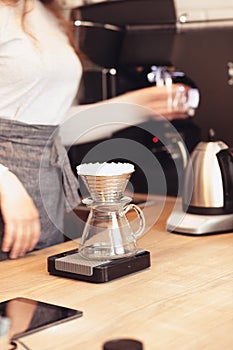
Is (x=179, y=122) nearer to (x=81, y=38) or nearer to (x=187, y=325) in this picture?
(x=81, y=38)

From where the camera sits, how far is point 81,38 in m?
2.52

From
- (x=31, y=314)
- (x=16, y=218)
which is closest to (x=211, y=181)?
(x=16, y=218)

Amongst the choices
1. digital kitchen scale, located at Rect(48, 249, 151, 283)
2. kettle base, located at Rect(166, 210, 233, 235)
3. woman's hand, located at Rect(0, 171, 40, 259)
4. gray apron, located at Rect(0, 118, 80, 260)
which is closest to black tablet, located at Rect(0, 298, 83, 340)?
digital kitchen scale, located at Rect(48, 249, 151, 283)

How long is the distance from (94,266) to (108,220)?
0.32 feet

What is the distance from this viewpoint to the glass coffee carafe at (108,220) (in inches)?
58.0

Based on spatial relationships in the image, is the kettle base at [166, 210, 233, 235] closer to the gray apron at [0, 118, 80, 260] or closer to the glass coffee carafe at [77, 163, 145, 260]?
the gray apron at [0, 118, 80, 260]

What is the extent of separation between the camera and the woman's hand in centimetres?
168

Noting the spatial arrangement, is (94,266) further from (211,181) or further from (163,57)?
(163,57)

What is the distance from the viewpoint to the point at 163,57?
240cm

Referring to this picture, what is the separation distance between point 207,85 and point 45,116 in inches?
25.5

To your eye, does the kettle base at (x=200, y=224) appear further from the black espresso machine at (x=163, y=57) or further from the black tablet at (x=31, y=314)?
the black tablet at (x=31, y=314)

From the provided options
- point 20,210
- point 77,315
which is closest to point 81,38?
point 20,210

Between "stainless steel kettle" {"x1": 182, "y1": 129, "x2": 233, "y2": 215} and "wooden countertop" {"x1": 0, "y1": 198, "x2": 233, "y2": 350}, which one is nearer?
"wooden countertop" {"x1": 0, "y1": 198, "x2": 233, "y2": 350}

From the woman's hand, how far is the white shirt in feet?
0.83
